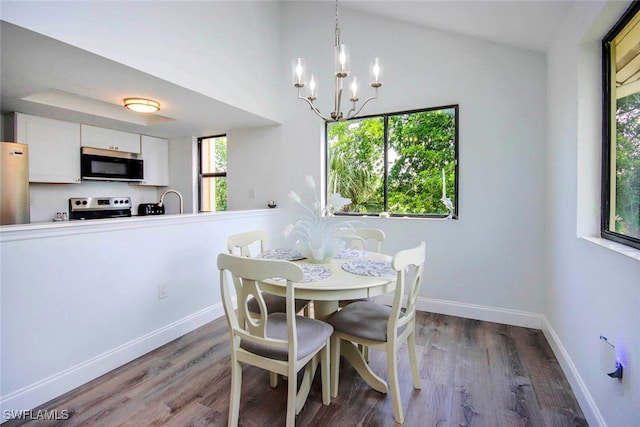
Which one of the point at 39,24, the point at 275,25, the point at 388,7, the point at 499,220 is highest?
the point at 275,25

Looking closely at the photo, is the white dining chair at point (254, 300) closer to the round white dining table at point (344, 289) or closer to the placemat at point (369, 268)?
the round white dining table at point (344, 289)

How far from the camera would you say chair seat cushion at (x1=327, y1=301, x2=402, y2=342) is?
1.68m

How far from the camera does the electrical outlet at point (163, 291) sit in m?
2.47

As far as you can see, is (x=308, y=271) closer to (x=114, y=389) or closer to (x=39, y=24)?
(x=114, y=389)

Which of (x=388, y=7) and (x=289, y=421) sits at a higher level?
(x=388, y=7)

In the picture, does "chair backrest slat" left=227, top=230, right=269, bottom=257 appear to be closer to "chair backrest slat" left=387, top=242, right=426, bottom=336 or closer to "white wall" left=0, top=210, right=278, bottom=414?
"white wall" left=0, top=210, right=278, bottom=414

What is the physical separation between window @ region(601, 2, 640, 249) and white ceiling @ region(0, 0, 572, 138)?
58 centimetres

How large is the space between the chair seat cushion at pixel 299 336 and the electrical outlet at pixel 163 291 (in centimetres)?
120

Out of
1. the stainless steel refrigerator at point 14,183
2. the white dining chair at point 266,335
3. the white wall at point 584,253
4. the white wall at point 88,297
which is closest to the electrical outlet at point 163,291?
the white wall at point 88,297

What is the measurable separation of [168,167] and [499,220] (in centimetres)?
437

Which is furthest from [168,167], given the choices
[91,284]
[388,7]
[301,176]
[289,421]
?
[289,421]

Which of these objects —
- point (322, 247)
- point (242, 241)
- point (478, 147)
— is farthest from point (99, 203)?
point (478, 147)

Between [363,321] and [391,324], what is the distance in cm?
22

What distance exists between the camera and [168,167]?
4.58 metres
